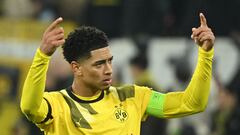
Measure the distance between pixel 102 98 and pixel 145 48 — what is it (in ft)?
21.6

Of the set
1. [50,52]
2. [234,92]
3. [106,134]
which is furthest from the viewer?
[234,92]

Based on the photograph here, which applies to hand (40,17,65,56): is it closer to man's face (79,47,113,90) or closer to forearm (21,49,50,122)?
forearm (21,49,50,122)

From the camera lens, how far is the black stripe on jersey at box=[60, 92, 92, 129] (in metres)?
7.93

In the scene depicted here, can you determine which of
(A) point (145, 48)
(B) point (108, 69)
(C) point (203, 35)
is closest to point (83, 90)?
(B) point (108, 69)

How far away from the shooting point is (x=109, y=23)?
1495 centimetres

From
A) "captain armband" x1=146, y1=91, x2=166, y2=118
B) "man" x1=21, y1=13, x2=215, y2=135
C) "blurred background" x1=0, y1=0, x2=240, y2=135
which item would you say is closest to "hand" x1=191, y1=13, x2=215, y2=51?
"man" x1=21, y1=13, x2=215, y2=135

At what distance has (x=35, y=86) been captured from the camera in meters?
7.45

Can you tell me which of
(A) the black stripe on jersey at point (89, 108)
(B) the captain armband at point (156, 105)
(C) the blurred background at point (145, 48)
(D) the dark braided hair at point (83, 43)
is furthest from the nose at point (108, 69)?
(C) the blurred background at point (145, 48)

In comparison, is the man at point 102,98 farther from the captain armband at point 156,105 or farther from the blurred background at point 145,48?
the blurred background at point 145,48

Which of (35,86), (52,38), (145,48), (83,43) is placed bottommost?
(145,48)

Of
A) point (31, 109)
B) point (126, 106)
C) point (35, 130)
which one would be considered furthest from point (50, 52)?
point (35, 130)

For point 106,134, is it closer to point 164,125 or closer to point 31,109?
point 31,109

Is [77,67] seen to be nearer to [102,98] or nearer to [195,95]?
[102,98]

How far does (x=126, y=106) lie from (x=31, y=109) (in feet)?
3.01
